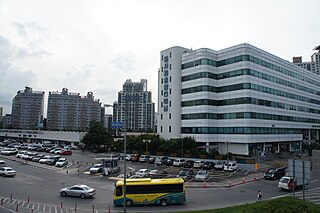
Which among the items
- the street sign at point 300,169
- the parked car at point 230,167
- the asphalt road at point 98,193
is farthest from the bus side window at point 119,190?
the parked car at point 230,167

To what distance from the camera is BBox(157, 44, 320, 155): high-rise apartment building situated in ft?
231

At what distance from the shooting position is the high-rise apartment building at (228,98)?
231ft

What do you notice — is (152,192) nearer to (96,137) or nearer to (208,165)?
(208,165)

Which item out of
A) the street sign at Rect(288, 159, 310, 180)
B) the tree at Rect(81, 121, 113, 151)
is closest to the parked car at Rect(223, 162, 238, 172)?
the street sign at Rect(288, 159, 310, 180)

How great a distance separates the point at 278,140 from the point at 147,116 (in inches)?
4611

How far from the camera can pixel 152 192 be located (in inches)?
1114

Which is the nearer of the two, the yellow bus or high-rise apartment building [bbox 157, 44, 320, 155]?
the yellow bus

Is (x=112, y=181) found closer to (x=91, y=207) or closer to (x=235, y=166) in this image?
(x=91, y=207)

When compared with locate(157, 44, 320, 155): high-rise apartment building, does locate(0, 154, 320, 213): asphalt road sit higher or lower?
lower

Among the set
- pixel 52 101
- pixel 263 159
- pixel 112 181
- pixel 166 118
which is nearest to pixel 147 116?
pixel 52 101

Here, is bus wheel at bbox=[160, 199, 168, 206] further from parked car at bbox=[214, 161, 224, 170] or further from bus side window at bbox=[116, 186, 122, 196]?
parked car at bbox=[214, 161, 224, 170]

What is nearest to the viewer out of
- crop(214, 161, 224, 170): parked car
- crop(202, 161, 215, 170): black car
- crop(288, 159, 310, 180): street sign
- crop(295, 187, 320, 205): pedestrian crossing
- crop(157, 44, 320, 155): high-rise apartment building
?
crop(288, 159, 310, 180): street sign

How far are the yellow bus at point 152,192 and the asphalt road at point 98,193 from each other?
725mm

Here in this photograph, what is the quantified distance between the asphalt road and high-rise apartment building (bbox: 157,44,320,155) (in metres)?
29.8
